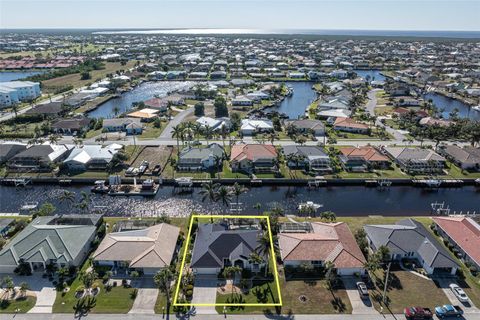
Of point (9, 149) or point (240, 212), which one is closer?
point (240, 212)

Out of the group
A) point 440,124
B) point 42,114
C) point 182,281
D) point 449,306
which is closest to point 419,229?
point 449,306

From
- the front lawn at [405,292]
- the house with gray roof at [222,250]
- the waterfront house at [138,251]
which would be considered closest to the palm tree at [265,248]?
the house with gray roof at [222,250]

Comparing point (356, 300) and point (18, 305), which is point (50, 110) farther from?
point (356, 300)

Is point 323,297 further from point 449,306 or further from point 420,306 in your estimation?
point 449,306

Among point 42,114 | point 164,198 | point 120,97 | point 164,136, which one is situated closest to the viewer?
point 164,198

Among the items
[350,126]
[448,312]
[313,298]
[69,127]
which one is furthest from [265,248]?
[69,127]

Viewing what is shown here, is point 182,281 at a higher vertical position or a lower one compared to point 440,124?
lower
